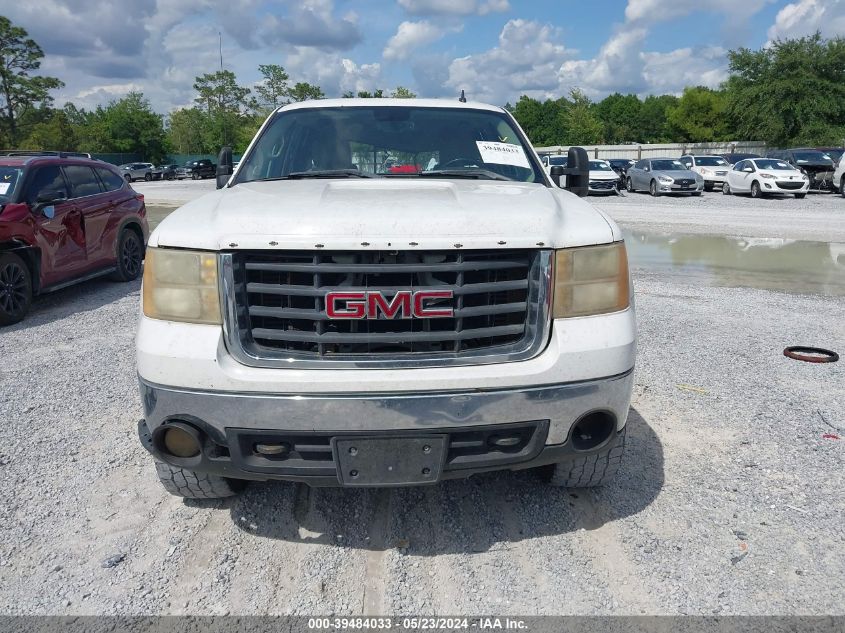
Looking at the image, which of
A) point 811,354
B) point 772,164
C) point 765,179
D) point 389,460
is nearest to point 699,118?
point 772,164

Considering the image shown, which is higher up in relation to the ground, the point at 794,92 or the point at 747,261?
the point at 794,92

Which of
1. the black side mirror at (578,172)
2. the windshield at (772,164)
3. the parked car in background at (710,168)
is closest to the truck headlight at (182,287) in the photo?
the black side mirror at (578,172)

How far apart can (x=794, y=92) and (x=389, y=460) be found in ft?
145

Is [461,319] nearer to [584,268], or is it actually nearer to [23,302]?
[584,268]

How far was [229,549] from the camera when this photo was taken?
288cm

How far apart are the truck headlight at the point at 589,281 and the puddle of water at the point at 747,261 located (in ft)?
22.6

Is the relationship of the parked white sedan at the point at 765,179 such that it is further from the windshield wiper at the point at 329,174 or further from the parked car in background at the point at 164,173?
the parked car in background at the point at 164,173

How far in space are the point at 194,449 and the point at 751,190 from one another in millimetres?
25660

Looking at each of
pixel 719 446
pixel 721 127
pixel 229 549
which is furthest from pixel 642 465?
pixel 721 127

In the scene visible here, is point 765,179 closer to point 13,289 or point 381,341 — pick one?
point 13,289

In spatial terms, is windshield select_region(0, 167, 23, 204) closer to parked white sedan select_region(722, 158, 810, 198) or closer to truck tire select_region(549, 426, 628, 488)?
truck tire select_region(549, 426, 628, 488)

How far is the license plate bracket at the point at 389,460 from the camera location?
247cm

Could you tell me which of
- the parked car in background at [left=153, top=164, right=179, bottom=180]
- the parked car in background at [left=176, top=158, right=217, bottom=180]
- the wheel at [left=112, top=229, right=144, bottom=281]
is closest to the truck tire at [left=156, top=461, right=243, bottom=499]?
the wheel at [left=112, top=229, right=144, bottom=281]

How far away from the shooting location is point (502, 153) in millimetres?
4027
